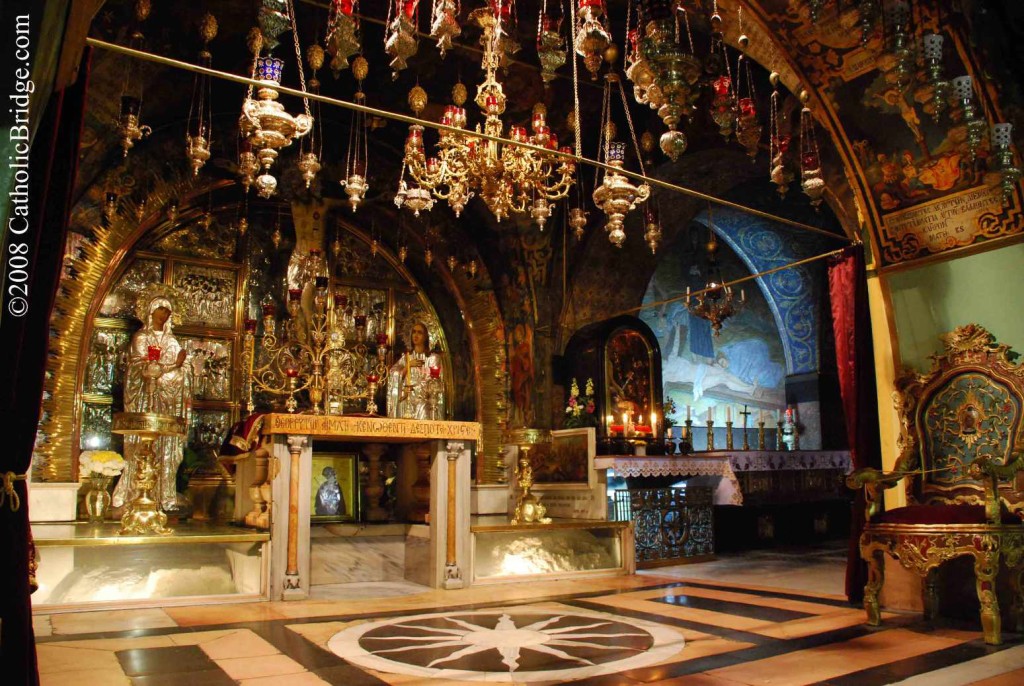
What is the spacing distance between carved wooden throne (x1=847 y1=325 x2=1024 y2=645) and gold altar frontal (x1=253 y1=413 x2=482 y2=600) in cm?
348

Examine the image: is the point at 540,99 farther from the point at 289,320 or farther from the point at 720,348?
the point at 720,348

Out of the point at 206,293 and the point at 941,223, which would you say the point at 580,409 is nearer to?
the point at 206,293

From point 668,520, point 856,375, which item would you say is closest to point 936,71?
point 856,375

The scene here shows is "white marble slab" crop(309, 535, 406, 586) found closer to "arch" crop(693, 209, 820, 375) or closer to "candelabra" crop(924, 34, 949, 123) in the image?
"candelabra" crop(924, 34, 949, 123)

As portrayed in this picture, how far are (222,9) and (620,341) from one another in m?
6.49

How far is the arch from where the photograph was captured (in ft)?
44.5

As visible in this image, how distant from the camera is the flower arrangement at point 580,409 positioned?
10.6m

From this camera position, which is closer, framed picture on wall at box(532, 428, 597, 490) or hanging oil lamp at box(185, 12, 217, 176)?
hanging oil lamp at box(185, 12, 217, 176)

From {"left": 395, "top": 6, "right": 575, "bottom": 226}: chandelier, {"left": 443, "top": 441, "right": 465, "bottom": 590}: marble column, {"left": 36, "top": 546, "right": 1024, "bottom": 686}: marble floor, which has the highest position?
{"left": 395, "top": 6, "right": 575, "bottom": 226}: chandelier

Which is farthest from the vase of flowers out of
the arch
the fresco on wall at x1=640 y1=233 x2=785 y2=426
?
the arch

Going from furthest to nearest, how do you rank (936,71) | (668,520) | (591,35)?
1. (668,520)
2. (936,71)
3. (591,35)

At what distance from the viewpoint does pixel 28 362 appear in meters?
2.99

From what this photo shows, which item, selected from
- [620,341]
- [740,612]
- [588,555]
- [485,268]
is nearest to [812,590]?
[740,612]

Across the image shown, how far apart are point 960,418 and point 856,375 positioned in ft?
2.65
